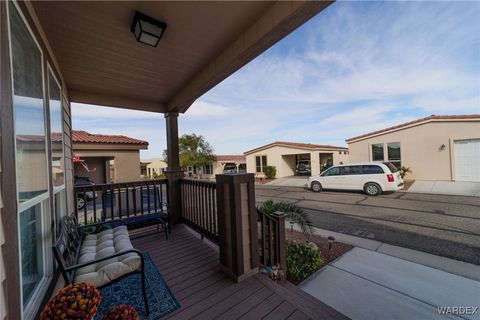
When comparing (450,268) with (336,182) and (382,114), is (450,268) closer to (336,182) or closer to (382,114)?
(336,182)

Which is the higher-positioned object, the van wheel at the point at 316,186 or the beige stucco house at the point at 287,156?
the beige stucco house at the point at 287,156

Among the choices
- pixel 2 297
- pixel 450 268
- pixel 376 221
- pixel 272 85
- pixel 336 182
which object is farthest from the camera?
pixel 336 182

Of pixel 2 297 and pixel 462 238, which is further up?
pixel 2 297

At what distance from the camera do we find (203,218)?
3098 mm

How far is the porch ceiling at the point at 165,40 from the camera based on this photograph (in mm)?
1624

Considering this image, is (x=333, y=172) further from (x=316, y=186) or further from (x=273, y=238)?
(x=273, y=238)

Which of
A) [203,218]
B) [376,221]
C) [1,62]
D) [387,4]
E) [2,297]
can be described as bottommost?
[376,221]

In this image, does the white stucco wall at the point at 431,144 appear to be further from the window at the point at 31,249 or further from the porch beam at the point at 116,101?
the window at the point at 31,249

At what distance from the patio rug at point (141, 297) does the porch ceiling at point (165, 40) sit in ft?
7.94

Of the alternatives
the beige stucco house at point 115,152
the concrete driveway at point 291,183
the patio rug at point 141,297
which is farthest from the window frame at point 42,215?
the concrete driveway at point 291,183

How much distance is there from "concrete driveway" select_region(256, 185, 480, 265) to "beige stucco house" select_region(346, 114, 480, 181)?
3.43 m

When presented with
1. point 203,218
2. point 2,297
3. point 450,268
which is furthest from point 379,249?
point 2,297

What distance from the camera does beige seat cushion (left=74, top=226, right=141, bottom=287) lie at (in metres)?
1.61

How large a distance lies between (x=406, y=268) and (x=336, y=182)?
6759 mm
